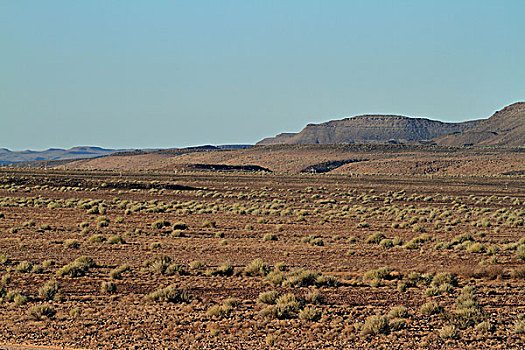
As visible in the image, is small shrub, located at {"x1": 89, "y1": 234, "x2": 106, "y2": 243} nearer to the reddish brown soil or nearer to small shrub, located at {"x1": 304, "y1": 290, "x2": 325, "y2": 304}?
the reddish brown soil

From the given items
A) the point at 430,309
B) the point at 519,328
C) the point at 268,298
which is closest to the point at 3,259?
the point at 268,298

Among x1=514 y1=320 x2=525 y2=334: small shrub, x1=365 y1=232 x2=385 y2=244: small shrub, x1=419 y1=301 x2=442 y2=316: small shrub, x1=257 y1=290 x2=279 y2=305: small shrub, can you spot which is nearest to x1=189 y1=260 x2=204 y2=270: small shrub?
x1=257 y1=290 x2=279 y2=305: small shrub

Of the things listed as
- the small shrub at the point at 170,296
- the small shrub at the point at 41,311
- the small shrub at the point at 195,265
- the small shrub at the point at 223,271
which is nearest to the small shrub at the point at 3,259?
the small shrub at the point at 195,265

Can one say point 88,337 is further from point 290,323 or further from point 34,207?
point 34,207

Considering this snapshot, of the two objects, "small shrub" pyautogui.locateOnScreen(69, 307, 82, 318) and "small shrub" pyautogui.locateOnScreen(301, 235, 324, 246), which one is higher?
"small shrub" pyautogui.locateOnScreen(69, 307, 82, 318)

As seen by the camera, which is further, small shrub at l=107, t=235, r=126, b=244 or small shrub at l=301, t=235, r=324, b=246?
small shrub at l=301, t=235, r=324, b=246

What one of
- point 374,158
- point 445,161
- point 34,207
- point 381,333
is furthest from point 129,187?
point 374,158

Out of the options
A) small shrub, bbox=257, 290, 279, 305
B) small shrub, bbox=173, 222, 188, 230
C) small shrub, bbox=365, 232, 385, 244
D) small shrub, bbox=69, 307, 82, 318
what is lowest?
small shrub, bbox=365, 232, 385, 244

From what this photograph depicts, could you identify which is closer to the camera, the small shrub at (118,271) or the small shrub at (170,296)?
the small shrub at (170,296)

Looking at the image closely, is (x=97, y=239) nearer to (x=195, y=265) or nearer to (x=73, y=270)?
(x=73, y=270)

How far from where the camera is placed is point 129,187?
62312mm

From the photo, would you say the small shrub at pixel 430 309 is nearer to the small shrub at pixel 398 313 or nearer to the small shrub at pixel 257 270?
the small shrub at pixel 398 313

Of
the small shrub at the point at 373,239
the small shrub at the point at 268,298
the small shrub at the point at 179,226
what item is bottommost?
the small shrub at the point at 373,239

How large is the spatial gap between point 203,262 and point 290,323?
768 cm
